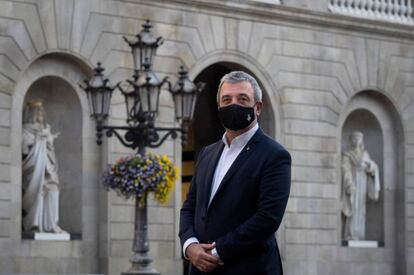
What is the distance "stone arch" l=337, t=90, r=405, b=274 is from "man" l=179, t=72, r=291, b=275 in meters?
20.9

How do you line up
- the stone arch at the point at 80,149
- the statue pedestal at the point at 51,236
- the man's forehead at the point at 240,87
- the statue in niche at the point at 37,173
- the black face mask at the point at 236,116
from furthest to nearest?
the statue in niche at the point at 37,173
the statue pedestal at the point at 51,236
the stone arch at the point at 80,149
the man's forehead at the point at 240,87
the black face mask at the point at 236,116

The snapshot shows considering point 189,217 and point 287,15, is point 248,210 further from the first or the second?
point 287,15

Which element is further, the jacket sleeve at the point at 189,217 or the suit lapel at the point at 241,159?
the jacket sleeve at the point at 189,217

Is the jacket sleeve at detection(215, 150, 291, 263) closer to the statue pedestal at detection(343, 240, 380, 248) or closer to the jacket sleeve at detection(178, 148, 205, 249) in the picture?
the jacket sleeve at detection(178, 148, 205, 249)

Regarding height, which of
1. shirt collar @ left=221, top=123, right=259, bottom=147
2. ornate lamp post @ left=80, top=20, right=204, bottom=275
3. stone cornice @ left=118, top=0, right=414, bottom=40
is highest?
stone cornice @ left=118, top=0, right=414, bottom=40

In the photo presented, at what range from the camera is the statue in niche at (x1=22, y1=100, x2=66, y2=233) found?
23.3 metres

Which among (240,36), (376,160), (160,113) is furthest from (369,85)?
(160,113)

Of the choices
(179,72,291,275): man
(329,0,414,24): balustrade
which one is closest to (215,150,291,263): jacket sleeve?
(179,72,291,275): man

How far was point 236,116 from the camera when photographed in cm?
774

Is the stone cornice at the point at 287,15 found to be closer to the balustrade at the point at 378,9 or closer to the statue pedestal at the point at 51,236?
the balustrade at the point at 378,9

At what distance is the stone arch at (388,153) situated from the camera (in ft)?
94.3

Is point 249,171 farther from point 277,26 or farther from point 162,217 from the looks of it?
point 277,26

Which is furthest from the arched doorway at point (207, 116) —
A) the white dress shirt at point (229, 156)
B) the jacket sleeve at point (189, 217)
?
the white dress shirt at point (229, 156)

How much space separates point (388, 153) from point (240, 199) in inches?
847
